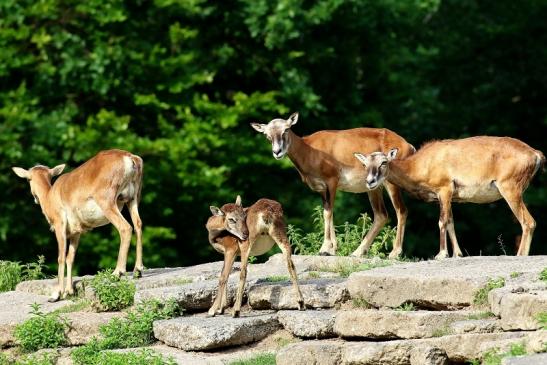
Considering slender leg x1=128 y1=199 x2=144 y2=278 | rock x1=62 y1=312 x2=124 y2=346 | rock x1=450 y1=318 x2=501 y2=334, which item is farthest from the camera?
slender leg x1=128 y1=199 x2=144 y2=278

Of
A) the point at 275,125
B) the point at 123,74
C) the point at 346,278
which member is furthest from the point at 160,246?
the point at 346,278

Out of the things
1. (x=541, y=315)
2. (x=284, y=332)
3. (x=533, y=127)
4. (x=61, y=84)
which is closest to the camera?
(x=541, y=315)

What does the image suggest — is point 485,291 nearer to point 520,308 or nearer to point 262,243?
point 520,308

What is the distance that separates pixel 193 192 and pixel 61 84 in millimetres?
3333

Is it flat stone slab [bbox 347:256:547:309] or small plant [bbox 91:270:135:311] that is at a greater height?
flat stone slab [bbox 347:256:547:309]

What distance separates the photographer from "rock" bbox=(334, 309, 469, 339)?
12906 mm

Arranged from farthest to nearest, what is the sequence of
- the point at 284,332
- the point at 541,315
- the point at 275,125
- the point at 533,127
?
1. the point at 533,127
2. the point at 275,125
3. the point at 284,332
4. the point at 541,315

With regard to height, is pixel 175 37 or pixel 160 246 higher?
pixel 175 37

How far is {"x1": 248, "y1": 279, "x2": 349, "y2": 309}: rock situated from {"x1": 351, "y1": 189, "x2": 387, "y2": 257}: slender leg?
2.47m

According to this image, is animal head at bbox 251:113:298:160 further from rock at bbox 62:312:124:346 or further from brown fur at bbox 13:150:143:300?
rock at bbox 62:312:124:346

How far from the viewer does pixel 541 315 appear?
12.0 metres

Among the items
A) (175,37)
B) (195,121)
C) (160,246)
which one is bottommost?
(160,246)

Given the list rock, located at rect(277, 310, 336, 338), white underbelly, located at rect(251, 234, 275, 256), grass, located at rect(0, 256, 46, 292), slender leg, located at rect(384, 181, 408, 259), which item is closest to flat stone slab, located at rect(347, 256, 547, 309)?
rock, located at rect(277, 310, 336, 338)

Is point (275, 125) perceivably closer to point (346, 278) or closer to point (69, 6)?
point (346, 278)
